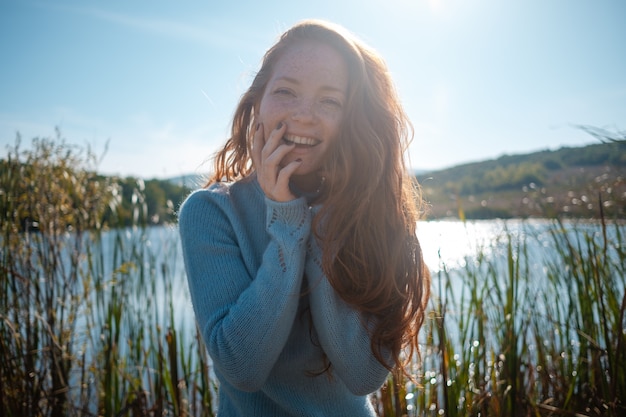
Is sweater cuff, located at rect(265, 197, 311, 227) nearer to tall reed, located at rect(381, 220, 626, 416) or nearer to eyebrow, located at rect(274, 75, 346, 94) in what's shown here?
eyebrow, located at rect(274, 75, 346, 94)

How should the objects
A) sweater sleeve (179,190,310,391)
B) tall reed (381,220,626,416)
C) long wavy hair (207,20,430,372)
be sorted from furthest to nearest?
tall reed (381,220,626,416)
long wavy hair (207,20,430,372)
sweater sleeve (179,190,310,391)

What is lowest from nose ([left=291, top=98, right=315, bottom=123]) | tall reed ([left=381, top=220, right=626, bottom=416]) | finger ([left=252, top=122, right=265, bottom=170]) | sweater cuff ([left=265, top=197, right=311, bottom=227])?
tall reed ([left=381, top=220, right=626, bottom=416])

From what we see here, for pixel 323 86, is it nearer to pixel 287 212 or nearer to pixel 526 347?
pixel 287 212

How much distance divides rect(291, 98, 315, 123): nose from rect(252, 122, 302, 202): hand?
0.05 m

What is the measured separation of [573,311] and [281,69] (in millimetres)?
2421

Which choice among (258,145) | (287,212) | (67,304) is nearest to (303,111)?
(258,145)

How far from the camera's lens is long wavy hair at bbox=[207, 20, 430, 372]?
1.26 m

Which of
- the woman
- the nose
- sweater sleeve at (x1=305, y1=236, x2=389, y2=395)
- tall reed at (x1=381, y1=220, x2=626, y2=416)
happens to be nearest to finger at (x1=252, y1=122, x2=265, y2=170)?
the woman

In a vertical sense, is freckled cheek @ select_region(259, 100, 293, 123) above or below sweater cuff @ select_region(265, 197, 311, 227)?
above

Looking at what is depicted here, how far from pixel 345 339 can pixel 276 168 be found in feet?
1.70

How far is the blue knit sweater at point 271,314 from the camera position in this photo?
1121 mm

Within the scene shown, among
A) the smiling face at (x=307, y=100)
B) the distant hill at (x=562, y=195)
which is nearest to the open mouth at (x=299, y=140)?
the smiling face at (x=307, y=100)

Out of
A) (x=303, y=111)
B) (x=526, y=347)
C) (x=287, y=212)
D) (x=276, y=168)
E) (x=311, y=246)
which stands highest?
(x=303, y=111)

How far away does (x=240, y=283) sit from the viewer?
120cm
